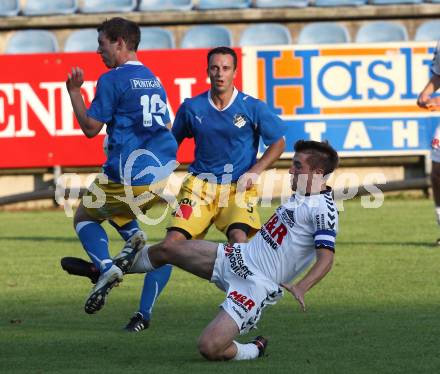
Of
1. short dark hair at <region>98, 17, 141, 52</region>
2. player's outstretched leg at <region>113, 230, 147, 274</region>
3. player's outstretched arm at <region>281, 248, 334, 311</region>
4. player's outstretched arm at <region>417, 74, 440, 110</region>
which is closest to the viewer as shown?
player's outstretched arm at <region>281, 248, 334, 311</region>

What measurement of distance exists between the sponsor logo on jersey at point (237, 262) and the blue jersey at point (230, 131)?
5.06 ft

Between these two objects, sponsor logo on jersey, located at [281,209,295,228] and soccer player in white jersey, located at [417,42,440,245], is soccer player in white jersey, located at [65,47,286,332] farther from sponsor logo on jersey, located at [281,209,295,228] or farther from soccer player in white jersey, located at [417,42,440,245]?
soccer player in white jersey, located at [417,42,440,245]

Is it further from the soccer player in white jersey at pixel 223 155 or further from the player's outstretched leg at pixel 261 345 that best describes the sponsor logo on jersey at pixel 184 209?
the player's outstretched leg at pixel 261 345

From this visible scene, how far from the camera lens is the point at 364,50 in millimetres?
17875

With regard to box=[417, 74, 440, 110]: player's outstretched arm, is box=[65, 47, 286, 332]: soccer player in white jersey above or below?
below

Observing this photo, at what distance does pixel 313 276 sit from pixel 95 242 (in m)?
2.08

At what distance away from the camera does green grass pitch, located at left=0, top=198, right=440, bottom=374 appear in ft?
22.8

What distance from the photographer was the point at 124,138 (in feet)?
27.8

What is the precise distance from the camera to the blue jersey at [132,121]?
8.39 m

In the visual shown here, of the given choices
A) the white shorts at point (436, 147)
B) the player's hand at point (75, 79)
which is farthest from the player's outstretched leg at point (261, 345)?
the white shorts at point (436, 147)

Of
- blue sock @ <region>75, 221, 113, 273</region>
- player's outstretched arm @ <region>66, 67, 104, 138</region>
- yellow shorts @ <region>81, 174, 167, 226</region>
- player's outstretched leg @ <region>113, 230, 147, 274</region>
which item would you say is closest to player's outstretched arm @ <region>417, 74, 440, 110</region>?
yellow shorts @ <region>81, 174, 167, 226</region>

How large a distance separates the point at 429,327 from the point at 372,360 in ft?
4.17

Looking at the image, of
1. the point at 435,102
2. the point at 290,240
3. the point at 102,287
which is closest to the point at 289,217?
the point at 290,240

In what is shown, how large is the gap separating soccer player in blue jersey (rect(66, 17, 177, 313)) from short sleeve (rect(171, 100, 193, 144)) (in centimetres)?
55
